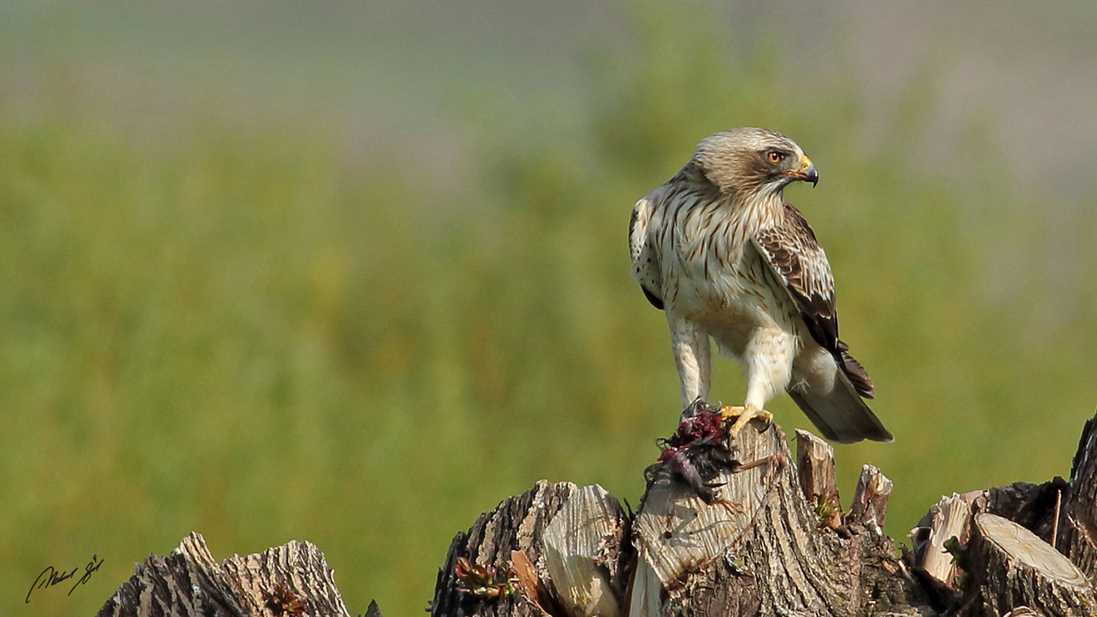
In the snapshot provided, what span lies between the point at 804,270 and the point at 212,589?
292cm

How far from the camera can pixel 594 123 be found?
60.7 ft

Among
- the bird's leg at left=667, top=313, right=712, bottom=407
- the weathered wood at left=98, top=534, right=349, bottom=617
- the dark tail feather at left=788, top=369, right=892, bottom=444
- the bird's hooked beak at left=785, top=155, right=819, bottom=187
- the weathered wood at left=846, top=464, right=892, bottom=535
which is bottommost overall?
the weathered wood at left=846, top=464, right=892, bottom=535

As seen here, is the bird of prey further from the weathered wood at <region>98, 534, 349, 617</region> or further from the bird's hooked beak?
the weathered wood at <region>98, 534, 349, 617</region>

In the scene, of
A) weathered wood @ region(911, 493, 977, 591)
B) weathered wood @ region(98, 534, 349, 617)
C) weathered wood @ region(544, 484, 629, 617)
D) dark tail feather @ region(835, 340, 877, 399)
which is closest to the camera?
weathered wood @ region(544, 484, 629, 617)

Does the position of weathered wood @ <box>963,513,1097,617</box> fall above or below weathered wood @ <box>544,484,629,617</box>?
below

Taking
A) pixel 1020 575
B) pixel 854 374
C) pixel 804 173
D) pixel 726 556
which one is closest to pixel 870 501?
pixel 1020 575

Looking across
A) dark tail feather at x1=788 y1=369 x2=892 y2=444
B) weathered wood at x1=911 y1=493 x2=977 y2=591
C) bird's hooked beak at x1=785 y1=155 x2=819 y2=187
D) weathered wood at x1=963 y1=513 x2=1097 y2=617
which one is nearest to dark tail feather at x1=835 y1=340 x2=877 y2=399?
dark tail feather at x1=788 y1=369 x2=892 y2=444

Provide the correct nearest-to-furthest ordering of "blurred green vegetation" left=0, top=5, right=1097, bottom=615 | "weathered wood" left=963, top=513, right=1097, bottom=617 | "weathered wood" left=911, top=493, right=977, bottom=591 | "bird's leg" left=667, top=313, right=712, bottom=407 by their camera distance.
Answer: "weathered wood" left=963, top=513, right=1097, bottom=617
"weathered wood" left=911, top=493, right=977, bottom=591
"bird's leg" left=667, top=313, right=712, bottom=407
"blurred green vegetation" left=0, top=5, right=1097, bottom=615

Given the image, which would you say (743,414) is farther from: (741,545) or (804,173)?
(804,173)

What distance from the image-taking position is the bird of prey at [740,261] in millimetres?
5098

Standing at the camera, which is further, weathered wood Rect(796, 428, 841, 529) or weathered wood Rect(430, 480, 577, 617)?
weathered wood Rect(796, 428, 841, 529)

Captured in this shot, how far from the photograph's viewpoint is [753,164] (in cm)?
513

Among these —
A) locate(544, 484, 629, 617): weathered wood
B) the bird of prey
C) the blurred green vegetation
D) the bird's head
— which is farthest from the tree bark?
the blurred green vegetation

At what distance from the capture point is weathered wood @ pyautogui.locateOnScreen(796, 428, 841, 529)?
410cm
